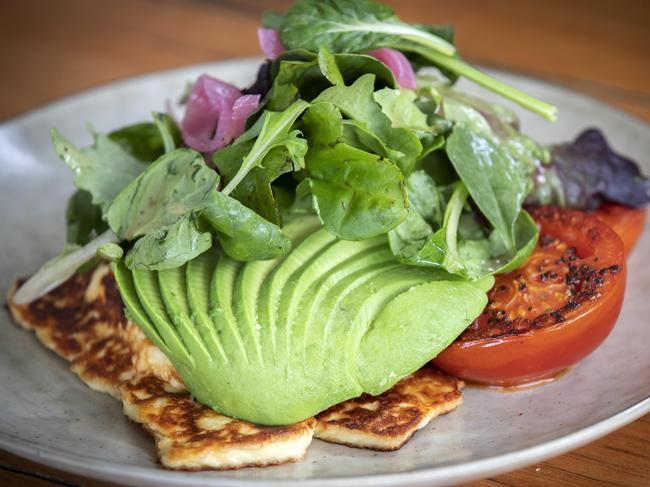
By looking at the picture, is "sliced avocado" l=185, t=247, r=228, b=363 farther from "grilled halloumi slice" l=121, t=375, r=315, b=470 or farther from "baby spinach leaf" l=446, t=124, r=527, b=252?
"baby spinach leaf" l=446, t=124, r=527, b=252

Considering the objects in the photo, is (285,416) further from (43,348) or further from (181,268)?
(43,348)

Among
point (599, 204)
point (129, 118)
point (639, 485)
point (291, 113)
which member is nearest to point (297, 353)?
point (291, 113)

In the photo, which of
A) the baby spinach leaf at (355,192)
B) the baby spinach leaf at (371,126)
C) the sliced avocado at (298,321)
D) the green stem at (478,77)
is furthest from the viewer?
the green stem at (478,77)

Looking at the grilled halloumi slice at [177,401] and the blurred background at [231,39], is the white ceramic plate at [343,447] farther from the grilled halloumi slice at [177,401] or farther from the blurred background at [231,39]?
the blurred background at [231,39]

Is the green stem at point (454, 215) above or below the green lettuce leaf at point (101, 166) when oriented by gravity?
below

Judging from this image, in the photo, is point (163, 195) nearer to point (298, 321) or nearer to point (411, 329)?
point (298, 321)

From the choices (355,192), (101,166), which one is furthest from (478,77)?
(101,166)

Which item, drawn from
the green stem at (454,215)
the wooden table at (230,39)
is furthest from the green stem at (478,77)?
the wooden table at (230,39)
